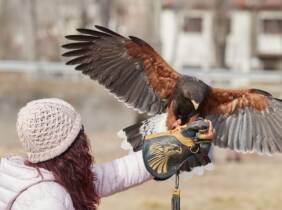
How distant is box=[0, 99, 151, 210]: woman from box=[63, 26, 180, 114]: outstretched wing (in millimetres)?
2515

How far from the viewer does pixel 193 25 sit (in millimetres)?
48969

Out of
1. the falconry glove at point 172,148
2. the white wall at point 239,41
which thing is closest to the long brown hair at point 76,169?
the falconry glove at point 172,148

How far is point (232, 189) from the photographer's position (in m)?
11.2

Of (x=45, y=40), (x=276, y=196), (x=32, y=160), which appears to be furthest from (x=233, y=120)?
(x=45, y=40)

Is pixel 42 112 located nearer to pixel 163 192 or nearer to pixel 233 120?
pixel 233 120

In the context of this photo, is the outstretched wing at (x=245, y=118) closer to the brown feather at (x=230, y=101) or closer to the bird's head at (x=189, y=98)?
the brown feather at (x=230, y=101)

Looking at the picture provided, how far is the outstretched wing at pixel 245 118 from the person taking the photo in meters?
5.40

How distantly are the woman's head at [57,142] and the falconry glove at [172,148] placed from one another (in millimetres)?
273

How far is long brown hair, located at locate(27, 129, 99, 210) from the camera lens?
285cm

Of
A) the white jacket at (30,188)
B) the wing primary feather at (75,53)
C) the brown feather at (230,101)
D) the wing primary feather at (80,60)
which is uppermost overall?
the wing primary feather at (75,53)

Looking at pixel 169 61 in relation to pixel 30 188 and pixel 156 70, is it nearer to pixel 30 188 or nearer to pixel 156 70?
pixel 156 70

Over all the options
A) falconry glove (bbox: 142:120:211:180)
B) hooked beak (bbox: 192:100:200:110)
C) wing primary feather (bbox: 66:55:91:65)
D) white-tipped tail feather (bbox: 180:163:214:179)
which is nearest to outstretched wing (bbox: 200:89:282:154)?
hooked beak (bbox: 192:100:200:110)

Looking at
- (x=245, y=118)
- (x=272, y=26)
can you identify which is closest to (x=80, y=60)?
(x=245, y=118)

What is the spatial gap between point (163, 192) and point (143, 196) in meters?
0.41
